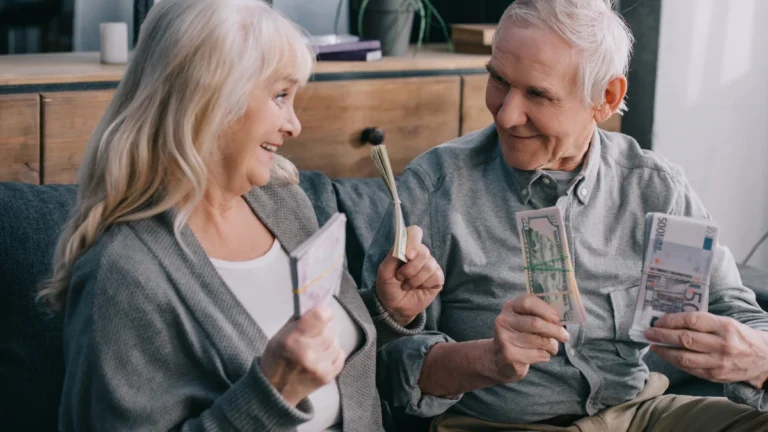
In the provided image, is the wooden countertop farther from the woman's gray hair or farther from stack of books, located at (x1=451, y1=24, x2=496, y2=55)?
the woman's gray hair

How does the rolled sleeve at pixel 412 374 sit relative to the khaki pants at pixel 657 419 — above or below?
above

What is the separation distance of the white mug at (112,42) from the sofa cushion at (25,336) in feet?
2.31

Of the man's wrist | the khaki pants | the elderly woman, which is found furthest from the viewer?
the khaki pants

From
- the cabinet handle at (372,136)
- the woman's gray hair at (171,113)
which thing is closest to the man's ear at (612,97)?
the woman's gray hair at (171,113)

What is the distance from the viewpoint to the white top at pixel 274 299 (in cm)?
168

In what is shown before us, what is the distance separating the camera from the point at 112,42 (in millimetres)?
2596

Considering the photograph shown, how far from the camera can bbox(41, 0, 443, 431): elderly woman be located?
150cm

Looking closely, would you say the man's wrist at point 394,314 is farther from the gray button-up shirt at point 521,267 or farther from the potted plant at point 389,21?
the potted plant at point 389,21

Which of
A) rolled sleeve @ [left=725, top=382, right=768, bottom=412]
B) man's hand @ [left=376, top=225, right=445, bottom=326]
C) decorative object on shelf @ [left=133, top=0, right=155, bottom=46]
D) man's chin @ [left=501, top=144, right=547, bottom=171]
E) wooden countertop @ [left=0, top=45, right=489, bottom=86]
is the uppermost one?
decorative object on shelf @ [left=133, top=0, right=155, bottom=46]

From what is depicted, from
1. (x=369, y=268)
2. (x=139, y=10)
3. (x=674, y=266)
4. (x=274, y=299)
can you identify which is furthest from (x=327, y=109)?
(x=674, y=266)

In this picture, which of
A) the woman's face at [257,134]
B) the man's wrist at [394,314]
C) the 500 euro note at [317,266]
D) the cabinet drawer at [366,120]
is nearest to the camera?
the 500 euro note at [317,266]

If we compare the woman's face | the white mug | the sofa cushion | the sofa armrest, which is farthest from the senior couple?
the white mug

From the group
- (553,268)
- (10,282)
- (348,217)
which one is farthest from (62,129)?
(553,268)

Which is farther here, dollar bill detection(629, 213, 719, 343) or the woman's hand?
dollar bill detection(629, 213, 719, 343)
